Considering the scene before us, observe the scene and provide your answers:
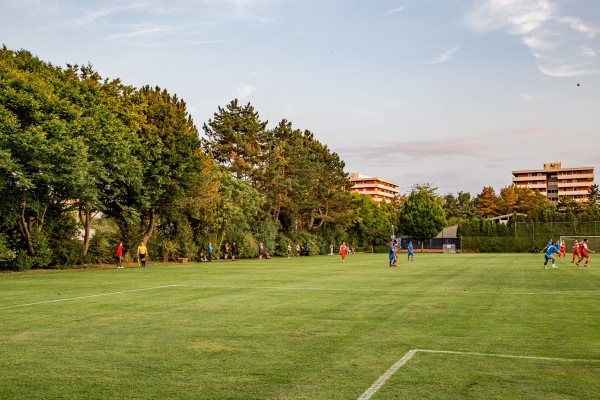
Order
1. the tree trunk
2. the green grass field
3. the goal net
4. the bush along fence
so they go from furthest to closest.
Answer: the bush along fence
the goal net
the tree trunk
the green grass field

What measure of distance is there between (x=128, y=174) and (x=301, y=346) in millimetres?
30978

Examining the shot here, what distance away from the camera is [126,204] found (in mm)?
41656

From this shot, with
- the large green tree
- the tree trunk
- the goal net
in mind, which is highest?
the large green tree

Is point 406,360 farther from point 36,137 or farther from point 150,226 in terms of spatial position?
point 150,226

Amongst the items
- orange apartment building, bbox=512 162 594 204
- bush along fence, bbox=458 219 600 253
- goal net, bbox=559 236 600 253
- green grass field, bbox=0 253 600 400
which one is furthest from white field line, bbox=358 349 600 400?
orange apartment building, bbox=512 162 594 204

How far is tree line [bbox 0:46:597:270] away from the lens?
98.7 ft

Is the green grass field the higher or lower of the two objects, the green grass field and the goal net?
the lower

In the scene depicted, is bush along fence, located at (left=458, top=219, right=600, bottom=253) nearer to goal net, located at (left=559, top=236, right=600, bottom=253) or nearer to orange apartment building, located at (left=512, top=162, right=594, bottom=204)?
goal net, located at (left=559, top=236, right=600, bottom=253)

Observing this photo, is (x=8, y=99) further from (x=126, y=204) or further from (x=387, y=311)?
(x=387, y=311)

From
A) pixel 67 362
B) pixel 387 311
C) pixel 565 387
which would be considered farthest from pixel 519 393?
pixel 387 311

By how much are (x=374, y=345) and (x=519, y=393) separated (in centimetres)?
315

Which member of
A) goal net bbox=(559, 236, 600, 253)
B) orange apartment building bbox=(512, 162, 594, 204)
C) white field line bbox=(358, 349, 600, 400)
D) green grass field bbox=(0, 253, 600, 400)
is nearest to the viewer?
white field line bbox=(358, 349, 600, 400)

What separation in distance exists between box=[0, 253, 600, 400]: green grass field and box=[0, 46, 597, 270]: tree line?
50.7 ft

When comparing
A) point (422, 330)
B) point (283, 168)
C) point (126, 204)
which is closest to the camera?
point (422, 330)
